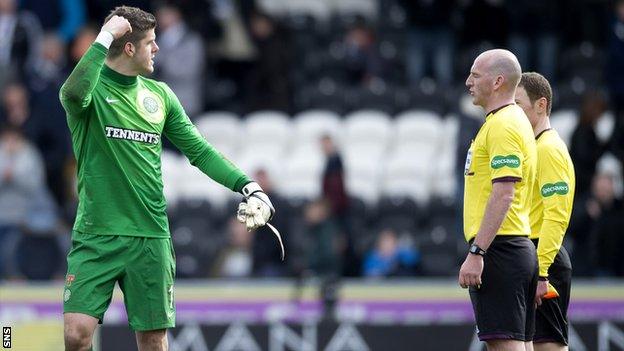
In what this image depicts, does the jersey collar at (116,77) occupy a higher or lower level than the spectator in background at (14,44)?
lower

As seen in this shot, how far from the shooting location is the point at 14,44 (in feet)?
56.0

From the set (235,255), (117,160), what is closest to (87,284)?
(117,160)

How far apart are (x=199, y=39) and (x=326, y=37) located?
7.11 feet

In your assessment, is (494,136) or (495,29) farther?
(495,29)

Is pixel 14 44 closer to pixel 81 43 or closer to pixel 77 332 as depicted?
pixel 81 43

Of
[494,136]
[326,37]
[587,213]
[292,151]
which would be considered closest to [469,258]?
[494,136]

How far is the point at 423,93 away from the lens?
17.7 m

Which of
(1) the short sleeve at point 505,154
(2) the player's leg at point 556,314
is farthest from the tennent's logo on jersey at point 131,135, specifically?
(2) the player's leg at point 556,314

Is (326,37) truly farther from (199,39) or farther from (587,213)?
(587,213)

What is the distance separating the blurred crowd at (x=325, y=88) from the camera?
1530 centimetres

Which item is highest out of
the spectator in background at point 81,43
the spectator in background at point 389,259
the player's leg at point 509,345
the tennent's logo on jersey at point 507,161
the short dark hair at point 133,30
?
the spectator in background at point 81,43

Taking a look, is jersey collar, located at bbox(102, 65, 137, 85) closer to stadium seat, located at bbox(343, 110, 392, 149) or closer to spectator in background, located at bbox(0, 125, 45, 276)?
spectator in background, located at bbox(0, 125, 45, 276)

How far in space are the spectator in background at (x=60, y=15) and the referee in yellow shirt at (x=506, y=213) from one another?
10120 millimetres

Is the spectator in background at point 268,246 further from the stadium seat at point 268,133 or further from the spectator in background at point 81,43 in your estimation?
the spectator in background at point 81,43
